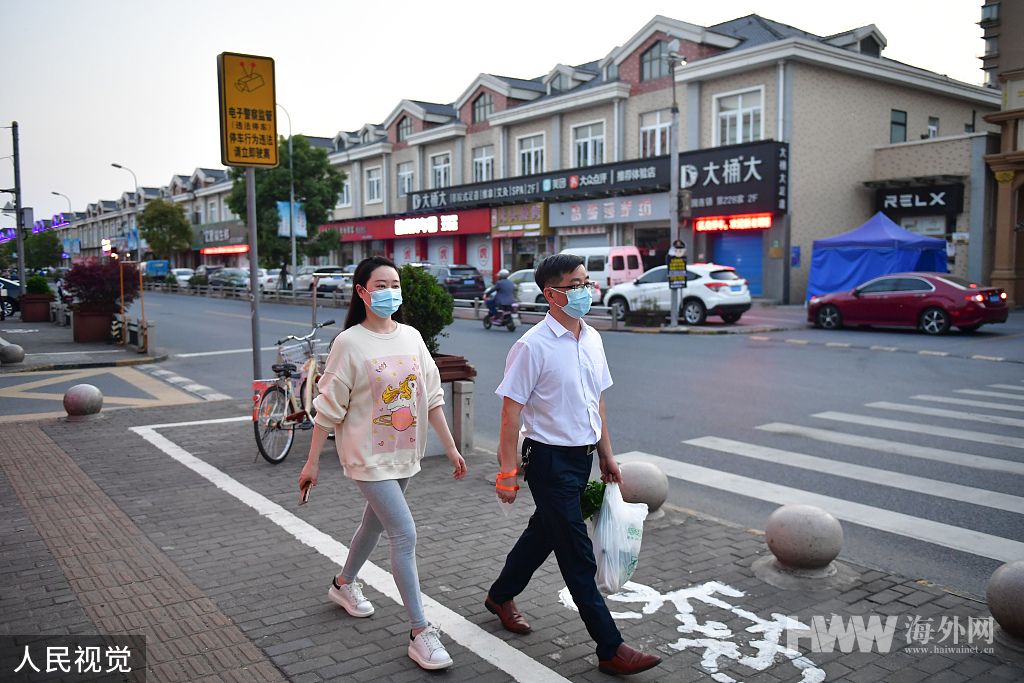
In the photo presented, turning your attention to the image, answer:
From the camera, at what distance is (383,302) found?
4.05m

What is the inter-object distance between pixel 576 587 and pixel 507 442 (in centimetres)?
72

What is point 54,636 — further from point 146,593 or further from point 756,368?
point 756,368

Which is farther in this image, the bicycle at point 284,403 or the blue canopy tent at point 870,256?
the blue canopy tent at point 870,256

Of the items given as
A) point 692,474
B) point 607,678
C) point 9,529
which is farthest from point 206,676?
point 692,474

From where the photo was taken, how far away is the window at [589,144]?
3588 centimetres

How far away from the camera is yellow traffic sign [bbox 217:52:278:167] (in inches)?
367

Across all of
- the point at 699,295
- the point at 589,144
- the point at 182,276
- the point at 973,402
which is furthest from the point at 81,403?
the point at 182,276

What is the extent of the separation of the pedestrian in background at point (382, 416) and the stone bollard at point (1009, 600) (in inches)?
106

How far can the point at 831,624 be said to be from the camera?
4.36m

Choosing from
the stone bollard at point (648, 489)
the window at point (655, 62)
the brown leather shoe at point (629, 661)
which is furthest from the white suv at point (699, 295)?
the brown leather shoe at point (629, 661)

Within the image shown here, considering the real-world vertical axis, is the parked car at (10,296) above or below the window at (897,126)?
below

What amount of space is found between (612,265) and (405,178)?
24.5m

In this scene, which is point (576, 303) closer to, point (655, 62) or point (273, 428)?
point (273, 428)

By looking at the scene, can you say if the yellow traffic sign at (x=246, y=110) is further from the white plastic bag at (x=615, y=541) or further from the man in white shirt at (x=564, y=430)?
the white plastic bag at (x=615, y=541)
